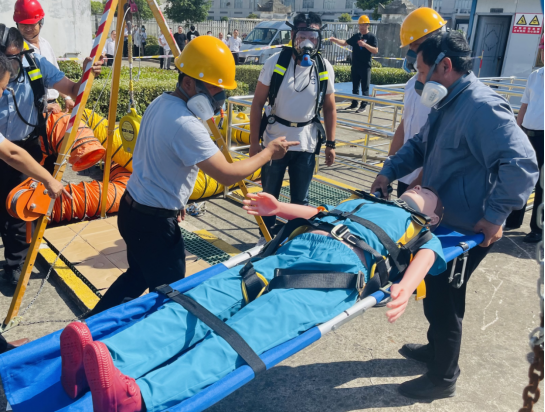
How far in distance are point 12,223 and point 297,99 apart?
2564 millimetres

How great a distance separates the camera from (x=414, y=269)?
243 centimetres

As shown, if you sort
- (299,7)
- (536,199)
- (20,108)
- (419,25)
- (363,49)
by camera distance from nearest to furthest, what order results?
(20,108)
(419,25)
(536,199)
(363,49)
(299,7)

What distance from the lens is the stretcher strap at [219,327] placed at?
2.03 meters

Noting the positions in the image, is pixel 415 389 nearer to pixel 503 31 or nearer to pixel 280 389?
pixel 280 389

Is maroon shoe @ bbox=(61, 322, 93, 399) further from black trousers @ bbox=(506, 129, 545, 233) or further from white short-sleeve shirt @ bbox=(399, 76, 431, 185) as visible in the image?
black trousers @ bbox=(506, 129, 545, 233)

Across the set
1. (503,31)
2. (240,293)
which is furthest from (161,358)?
(503,31)

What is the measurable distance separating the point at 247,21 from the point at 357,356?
121 feet

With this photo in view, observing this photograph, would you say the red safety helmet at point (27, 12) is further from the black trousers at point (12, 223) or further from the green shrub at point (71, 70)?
the green shrub at point (71, 70)

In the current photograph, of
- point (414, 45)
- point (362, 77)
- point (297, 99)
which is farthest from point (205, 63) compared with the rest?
point (362, 77)

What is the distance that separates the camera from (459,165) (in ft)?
9.20

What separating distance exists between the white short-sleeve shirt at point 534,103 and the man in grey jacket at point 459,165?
2.75m

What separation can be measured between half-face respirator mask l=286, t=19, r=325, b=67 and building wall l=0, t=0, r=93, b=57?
11915 mm

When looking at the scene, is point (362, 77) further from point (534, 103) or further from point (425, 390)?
point (425, 390)

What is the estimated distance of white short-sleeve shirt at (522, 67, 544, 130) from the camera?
201 inches
